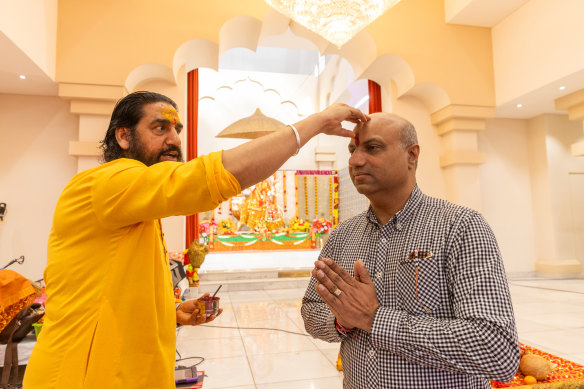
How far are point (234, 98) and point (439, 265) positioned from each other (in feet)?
37.8

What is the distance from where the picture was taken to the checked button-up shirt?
0.99 metres

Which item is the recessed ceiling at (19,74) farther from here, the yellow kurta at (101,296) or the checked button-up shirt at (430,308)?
the checked button-up shirt at (430,308)

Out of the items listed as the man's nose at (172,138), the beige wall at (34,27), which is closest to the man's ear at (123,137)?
the man's nose at (172,138)

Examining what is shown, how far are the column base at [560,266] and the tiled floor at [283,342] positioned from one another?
1.27m

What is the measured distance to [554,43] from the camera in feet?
17.7

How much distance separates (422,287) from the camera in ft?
3.79

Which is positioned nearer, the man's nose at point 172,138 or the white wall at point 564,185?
the man's nose at point 172,138

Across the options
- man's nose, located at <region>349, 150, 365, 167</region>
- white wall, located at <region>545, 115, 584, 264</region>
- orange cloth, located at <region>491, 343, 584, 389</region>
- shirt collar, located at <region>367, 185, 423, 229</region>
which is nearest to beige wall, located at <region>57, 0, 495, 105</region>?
white wall, located at <region>545, 115, 584, 264</region>

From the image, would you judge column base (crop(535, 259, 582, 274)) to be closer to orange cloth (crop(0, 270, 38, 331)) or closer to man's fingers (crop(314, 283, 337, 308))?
man's fingers (crop(314, 283, 337, 308))

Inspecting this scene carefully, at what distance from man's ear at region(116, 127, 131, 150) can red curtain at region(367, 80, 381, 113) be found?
20.6 ft

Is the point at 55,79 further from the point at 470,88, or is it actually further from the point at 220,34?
the point at 470,88

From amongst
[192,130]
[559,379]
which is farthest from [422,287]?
[192,130]

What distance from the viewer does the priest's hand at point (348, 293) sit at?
1064 mm

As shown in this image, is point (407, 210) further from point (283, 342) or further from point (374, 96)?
point (374, 96)
